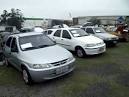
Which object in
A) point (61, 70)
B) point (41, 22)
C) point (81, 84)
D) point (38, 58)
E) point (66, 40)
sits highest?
point (41, 22)

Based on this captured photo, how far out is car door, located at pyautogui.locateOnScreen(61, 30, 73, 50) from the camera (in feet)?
34.8

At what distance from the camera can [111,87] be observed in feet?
19.4

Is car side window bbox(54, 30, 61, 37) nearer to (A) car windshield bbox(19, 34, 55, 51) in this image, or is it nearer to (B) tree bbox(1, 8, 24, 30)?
(A) car windshield bbox(19, 34, 55, 51)

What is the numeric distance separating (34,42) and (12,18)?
141 feet

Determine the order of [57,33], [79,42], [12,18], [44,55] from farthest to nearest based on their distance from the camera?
[12,18], [57,33], [79,42], [44,55]

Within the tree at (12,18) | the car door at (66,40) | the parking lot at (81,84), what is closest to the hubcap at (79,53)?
the car door at (66,40)

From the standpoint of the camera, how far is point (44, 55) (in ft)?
21.4

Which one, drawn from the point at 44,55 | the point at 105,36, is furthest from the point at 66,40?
the point at 44,55

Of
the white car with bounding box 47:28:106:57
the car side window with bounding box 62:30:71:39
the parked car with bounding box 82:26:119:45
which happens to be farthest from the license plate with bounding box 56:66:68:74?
the parked car with bounding box 82:26:119:45

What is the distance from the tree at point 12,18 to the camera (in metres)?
47.4

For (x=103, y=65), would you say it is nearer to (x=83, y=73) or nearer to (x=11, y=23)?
(x=83, y=73)

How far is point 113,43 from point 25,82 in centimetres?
819

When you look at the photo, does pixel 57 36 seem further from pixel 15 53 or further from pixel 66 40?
pixel 15 53

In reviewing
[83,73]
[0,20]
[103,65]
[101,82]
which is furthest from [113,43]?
[0,20]
